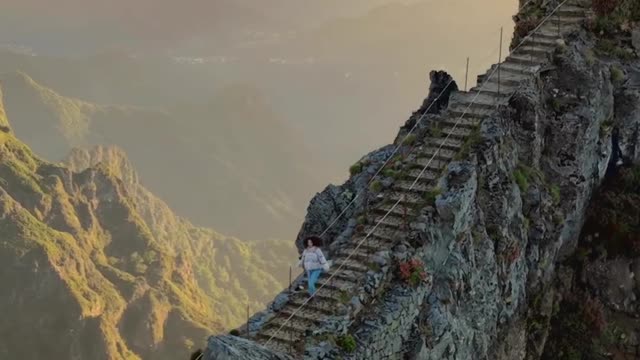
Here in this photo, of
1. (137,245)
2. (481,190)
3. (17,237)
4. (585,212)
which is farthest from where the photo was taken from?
(137,245)

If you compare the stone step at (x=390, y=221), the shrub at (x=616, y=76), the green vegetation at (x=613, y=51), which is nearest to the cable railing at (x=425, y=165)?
the stone step at (x=390, y=221)

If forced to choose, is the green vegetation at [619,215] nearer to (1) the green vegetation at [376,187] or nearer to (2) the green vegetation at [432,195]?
(2) the green vegetation at [432,195]

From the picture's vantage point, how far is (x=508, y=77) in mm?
28406

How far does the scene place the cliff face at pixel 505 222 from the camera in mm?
20406

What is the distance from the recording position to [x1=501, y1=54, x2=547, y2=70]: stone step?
29.0 metres

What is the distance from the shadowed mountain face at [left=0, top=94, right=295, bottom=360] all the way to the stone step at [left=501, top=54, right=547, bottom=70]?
130 metres

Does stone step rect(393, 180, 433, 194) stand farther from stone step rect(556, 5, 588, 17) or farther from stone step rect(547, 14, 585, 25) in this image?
stone step rect(556, 5, 588, 17)

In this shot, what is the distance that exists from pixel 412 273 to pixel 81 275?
15030 centimetres

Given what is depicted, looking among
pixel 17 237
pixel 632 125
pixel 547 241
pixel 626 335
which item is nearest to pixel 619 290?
pixel 626 335

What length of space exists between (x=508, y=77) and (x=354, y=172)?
7528mm

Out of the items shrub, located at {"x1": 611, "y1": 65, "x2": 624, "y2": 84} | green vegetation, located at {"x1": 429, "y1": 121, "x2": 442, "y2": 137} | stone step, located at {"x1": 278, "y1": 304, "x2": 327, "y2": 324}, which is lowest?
stone step, located at {"x1": 278, "y1": 304, "x2": 327, "y2": 324}

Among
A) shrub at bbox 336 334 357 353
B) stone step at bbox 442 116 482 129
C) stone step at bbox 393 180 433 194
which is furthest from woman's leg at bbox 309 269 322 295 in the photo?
stone step at bbox 442 116 482 129

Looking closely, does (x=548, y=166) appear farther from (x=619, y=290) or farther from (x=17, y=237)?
(x=17, y=237)

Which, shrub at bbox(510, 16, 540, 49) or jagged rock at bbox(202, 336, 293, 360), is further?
shrub at bbox(510, 16, 540, 49)
